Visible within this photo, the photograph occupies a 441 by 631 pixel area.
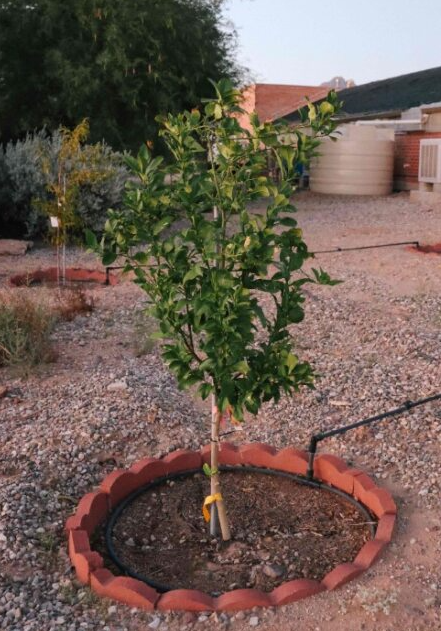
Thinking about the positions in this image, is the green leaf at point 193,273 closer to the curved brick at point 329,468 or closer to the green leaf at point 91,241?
the green leaf at point 91,241

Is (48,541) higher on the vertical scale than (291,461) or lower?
lower

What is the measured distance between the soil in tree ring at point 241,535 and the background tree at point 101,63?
12.4 m

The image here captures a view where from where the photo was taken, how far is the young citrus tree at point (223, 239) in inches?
114

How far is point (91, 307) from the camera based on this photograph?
733cm

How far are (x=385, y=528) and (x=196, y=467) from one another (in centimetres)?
105

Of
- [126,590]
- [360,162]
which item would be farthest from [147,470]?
[360,162]

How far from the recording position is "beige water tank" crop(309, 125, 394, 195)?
65.5 feet

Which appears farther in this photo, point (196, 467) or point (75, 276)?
point (75, 276)

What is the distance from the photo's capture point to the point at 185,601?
2877 millimetres

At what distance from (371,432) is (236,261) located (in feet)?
6.06

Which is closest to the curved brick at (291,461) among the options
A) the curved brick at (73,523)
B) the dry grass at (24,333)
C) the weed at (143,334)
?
the curved brick at (73,523)

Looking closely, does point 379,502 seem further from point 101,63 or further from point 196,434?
point 101,63

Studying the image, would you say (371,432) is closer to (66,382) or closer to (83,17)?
(66,382)

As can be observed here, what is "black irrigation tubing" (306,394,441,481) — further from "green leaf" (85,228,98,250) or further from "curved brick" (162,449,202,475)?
"green leaf" (85,228,98,250)
